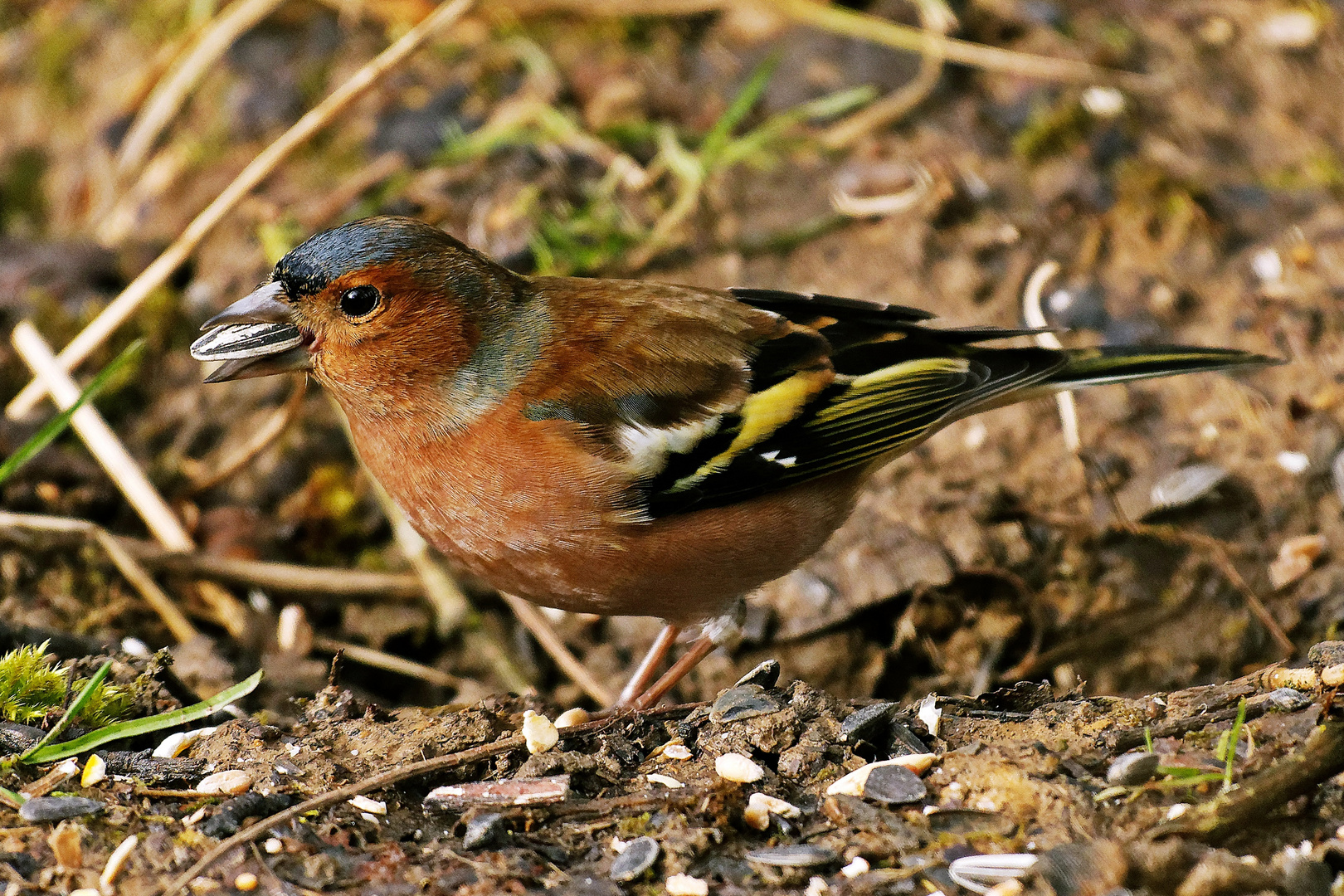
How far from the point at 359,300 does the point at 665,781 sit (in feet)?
5.06

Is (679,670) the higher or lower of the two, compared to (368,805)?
lower

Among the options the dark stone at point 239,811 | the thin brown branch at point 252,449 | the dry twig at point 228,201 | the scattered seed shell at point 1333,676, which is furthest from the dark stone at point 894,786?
the dry twig at point 228,201

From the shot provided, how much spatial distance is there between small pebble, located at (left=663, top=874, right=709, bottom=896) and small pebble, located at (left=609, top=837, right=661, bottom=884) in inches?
2.2

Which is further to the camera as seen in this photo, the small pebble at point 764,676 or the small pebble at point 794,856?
the small pebble at point 764,676

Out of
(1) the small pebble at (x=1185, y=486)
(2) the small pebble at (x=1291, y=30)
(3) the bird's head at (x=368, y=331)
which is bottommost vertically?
(1) the small pebble at (x=1185, y=486)

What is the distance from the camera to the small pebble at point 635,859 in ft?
8.36

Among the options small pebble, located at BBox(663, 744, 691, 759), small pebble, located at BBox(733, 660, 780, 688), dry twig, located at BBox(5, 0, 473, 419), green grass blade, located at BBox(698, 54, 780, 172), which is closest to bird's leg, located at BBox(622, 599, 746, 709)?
small pebble, located at BBox(733, 660, 780, 688)

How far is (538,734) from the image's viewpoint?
3010 millimetres

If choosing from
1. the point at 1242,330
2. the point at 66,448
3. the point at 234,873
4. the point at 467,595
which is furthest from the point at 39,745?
the point at 1242,330

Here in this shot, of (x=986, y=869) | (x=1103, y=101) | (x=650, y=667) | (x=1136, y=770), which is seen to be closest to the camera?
(x=986, y=869)

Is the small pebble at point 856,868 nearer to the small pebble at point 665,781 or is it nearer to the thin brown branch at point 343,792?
the small pebble at point 665,781

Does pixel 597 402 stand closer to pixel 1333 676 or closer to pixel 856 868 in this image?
pixel 856 868

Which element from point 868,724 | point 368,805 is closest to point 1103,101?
point 868,724

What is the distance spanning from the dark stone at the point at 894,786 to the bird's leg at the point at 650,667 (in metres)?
1.26
